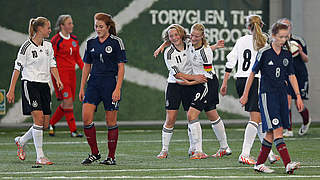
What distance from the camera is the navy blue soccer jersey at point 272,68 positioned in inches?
352

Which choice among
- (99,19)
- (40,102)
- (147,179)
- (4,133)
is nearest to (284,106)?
(147,179)

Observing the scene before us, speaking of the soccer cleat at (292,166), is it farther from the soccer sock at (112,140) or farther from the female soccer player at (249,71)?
the soccer sock at (112,140)

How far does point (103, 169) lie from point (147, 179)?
112cm

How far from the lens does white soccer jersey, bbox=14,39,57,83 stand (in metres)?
10.4

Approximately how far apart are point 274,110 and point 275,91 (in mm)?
221

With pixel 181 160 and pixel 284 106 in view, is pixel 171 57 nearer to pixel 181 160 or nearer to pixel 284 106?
pixel 181 160

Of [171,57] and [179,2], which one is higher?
[179,2]

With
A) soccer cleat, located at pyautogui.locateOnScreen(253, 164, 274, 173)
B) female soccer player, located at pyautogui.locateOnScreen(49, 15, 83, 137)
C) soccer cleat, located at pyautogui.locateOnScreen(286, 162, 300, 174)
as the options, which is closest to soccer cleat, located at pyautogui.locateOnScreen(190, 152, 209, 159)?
soccer cleat, located at pyautogui.locateOnScreen(253, 164, 274, 173)

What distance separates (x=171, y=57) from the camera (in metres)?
10.9

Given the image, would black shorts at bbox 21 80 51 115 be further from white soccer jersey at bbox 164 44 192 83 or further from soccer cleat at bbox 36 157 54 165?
white soccer jersey at bbox 164 44 192 83

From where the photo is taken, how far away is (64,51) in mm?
14477

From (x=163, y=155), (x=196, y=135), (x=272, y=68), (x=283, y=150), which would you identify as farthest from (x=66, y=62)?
(x=283, y=150)

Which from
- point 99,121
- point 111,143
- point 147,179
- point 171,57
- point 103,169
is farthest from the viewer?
point 99,121

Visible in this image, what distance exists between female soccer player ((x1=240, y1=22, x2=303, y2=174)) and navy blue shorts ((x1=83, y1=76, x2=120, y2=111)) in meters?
1.71
